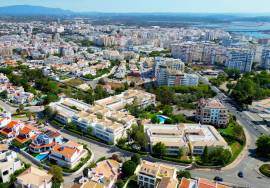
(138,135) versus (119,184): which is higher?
(138,135)

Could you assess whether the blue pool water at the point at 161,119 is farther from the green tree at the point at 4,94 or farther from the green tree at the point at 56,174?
the green tree at the point at 4,94

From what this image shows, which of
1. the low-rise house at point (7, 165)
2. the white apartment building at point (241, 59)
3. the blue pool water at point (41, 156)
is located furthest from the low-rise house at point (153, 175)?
the white apartment building at point (241, 59)

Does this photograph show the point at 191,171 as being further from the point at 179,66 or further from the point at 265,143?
the point at 179,66

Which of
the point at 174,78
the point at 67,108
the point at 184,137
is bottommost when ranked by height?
the point at 184,137

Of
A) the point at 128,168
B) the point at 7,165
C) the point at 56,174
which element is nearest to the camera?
the point at 56,174

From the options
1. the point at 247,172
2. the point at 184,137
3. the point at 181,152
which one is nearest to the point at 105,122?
the point at 184,137

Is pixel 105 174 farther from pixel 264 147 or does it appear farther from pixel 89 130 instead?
pixel 264 147

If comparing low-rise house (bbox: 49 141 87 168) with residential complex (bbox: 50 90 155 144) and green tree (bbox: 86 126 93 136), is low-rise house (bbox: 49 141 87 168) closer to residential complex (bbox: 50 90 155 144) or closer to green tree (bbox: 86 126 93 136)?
residential complex (bbox: 50 90 155 144)
